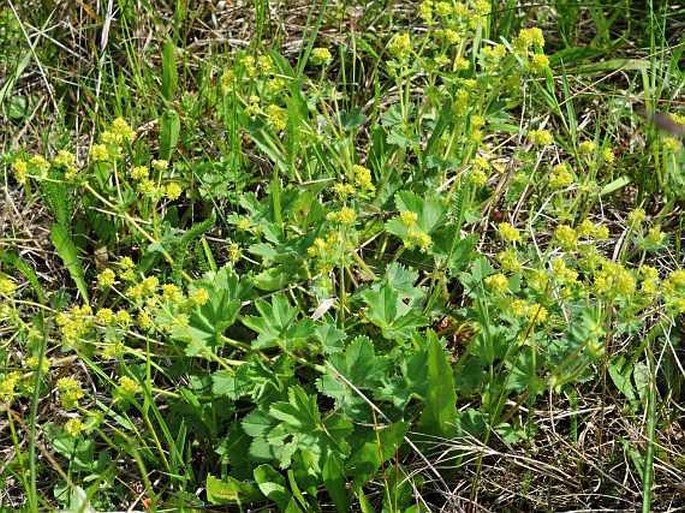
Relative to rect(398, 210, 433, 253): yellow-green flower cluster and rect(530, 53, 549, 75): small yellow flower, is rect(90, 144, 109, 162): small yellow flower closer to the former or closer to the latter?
A: rect(398, 210, 433, 253): yellow-green flower cluster

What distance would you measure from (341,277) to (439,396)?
0.35 metres

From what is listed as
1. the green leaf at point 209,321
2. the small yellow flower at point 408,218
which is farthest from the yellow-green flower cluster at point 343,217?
the green leaf at point 209,321

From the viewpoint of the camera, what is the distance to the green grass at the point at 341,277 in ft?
7.19

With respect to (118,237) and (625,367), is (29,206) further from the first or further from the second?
(625,367)

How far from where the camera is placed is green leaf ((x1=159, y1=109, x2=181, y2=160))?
2.83m

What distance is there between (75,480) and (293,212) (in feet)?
2.79

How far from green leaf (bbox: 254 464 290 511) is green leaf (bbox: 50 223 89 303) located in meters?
0.78

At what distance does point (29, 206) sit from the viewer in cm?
289

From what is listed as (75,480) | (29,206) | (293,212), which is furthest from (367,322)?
(29,206)

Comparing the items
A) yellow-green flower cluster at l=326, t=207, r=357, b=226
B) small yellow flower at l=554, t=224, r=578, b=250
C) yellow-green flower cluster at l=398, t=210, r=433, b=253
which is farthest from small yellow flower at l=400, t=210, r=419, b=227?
small yellow flower at l=554, t=224, r=578, b=250

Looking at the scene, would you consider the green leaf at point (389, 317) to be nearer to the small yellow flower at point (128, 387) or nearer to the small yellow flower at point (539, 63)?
the small yellow flower at point (128, 387)

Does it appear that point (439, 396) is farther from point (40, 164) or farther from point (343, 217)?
point (40, 164)

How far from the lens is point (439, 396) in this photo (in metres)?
2.18

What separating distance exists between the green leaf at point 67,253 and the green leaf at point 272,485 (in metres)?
0.78
